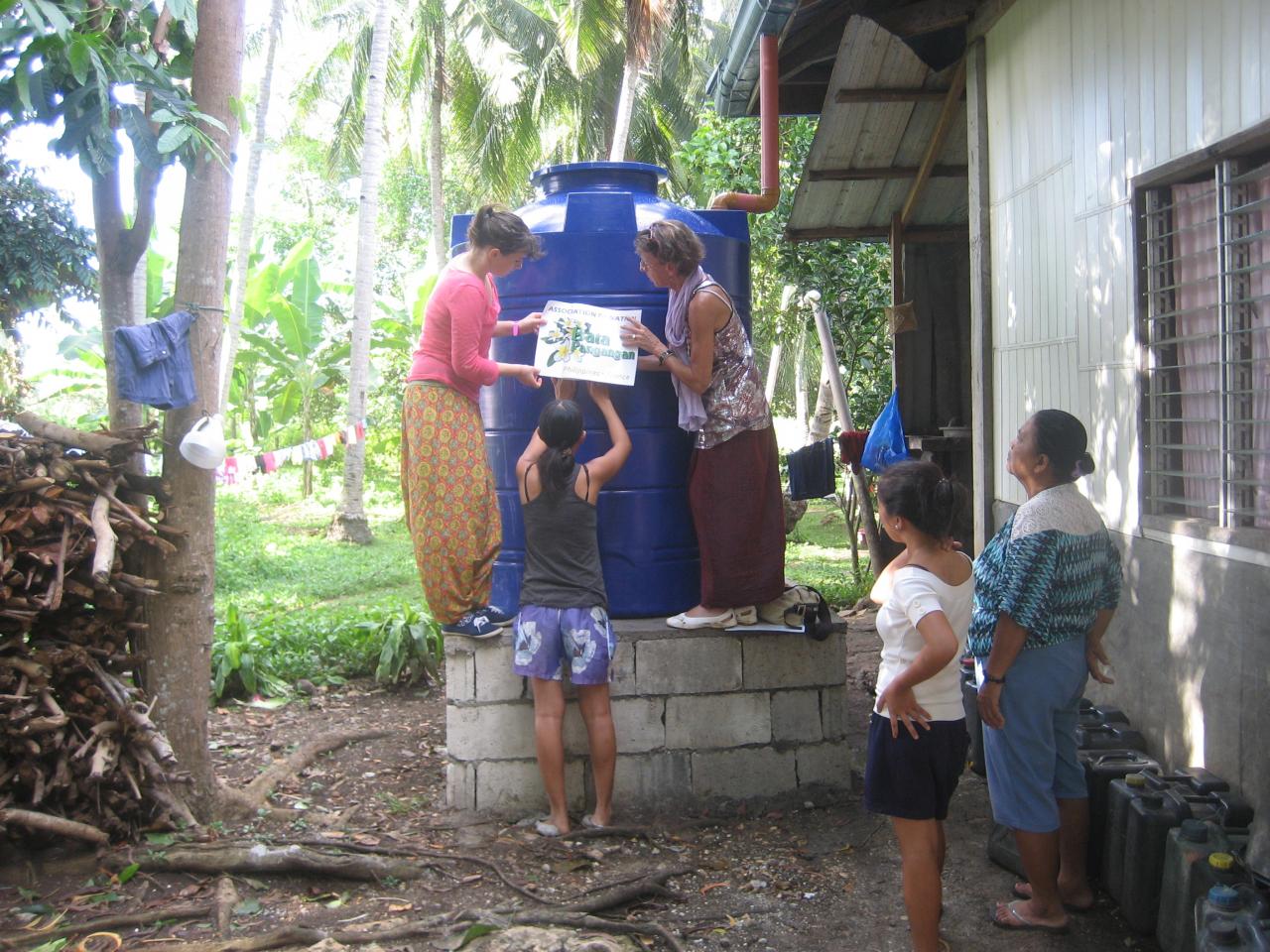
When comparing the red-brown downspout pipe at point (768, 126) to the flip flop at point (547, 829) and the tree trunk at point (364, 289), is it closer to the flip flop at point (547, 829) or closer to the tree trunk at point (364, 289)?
the flip flop at point (547, 829)

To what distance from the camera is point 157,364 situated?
4082mm

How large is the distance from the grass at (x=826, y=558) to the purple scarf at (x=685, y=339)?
505cm

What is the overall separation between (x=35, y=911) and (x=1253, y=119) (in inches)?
175

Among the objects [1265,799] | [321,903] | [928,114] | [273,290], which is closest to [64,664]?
[321,903]

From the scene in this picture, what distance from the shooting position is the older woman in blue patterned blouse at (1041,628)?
3.31 metres

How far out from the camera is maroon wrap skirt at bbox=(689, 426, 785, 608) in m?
4.67

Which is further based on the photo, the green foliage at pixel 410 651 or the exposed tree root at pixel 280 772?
the green foliage at pixel 410 651

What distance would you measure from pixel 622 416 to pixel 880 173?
364 cm

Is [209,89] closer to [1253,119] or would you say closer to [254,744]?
[254,744]

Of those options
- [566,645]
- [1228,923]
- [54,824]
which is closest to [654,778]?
[566,645]

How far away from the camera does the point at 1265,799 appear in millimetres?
3221

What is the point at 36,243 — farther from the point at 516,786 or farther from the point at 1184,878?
the point at 1184,878

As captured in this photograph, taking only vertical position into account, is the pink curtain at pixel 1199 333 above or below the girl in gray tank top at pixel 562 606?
above

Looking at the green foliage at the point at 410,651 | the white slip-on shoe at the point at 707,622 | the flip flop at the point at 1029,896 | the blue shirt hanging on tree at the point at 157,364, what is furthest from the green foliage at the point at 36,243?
the flip flop at the point at 1029,896
